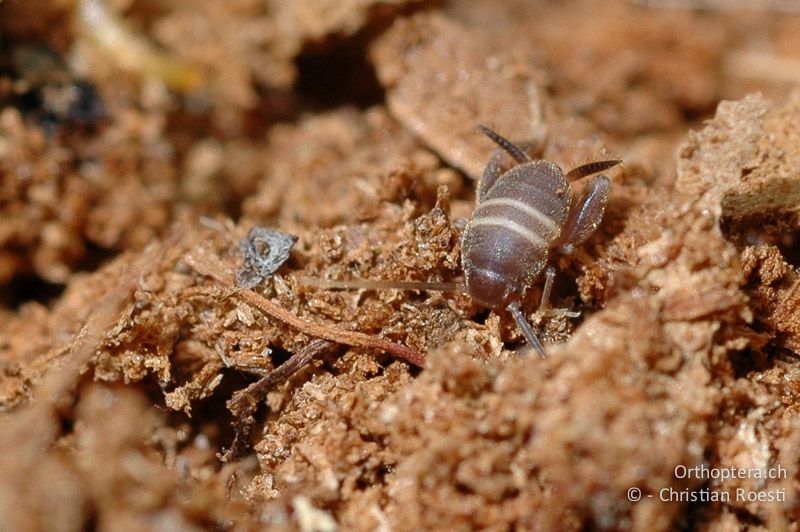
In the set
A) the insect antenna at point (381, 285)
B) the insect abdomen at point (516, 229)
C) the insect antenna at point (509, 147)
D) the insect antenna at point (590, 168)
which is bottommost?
the insect antenna at point (381, 285)

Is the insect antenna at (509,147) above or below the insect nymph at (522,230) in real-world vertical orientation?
above

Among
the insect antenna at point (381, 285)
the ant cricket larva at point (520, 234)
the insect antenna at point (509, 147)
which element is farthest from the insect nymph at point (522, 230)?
the insect antenna at point (509, 147)

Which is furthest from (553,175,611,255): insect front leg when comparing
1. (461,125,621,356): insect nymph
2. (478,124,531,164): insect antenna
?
(478,124,531,164): insect antenna

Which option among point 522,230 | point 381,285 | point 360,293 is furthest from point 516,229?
point 360,293

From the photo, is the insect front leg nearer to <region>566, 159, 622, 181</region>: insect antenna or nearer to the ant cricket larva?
the ant cricket larva

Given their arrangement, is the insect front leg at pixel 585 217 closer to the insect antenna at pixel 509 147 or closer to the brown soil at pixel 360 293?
the brown soil at pixel 360 293

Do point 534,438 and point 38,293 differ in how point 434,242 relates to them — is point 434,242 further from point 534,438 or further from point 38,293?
point 38,293
